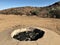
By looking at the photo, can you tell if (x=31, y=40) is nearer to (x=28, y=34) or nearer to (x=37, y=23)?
(x=28, y=34)

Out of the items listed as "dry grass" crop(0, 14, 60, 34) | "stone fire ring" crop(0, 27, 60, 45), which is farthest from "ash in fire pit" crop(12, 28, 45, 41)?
"dry grass" crop(0, 14, 60, 34)

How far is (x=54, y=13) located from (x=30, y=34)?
1337 centimetres

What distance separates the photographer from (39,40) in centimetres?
891

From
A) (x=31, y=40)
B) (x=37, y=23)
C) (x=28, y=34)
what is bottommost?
(x=37, y=23)

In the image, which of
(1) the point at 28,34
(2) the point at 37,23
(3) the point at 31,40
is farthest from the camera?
(2) the point at 37,23

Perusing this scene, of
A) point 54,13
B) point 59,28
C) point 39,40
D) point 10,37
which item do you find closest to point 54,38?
point 39,40

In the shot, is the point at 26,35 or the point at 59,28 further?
the point at 59,28

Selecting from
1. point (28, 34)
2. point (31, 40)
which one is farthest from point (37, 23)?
point (31, 40)

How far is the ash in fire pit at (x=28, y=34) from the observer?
955 centimetres

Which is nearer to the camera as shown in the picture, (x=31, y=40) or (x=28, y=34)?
(x=31, y=40)

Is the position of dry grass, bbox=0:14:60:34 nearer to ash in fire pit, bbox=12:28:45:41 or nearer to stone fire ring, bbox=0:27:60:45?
ash in fire pit, bbox=12:28:45:41

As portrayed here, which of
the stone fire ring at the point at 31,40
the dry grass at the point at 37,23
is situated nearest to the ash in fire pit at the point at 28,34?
the stone fire ring at the point at 31,40

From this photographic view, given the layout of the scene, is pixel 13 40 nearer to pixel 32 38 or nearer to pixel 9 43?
pixel 9 43

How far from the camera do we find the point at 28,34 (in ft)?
32.4
